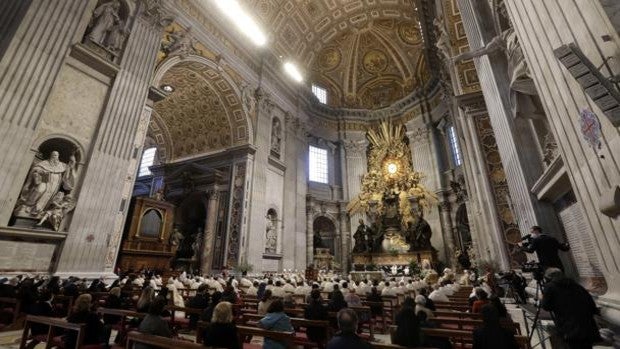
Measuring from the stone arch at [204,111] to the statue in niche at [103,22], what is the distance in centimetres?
337

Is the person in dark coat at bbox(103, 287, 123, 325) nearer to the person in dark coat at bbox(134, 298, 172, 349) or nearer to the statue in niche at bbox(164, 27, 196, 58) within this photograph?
the person in dark coat at bbox(134, 298, 172, 349)

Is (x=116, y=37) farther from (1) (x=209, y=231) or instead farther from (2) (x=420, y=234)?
(2) (x=420, y=234)

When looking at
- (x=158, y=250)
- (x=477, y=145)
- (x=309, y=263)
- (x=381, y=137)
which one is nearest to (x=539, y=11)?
(x=477, y=145)

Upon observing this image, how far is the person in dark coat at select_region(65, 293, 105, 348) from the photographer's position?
8.19ft

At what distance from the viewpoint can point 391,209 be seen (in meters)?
15.9

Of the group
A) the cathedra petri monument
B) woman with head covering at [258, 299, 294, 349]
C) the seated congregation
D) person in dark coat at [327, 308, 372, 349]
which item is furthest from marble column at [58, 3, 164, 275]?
the cathedra petri monument

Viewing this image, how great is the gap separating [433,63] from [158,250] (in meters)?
15.4

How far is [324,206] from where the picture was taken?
17.1 metres

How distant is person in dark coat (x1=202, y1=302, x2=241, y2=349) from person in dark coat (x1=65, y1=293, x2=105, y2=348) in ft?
4.29

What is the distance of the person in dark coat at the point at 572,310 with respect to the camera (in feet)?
6.14

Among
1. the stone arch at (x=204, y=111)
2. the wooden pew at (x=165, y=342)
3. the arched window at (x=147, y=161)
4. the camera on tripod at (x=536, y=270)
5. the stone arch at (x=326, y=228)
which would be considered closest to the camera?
the wooden pew at (x=165, y=342)

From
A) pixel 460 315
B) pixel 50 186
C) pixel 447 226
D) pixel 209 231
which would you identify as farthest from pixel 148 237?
pixel 447 226

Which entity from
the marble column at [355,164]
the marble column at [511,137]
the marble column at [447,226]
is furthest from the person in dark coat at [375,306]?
the marble column at [355,164]

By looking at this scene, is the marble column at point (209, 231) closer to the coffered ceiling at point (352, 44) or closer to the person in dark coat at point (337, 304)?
the coffered ceiling at point (352, 44)
